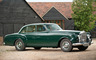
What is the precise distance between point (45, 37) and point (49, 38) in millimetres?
289

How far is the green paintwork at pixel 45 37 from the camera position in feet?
45.6

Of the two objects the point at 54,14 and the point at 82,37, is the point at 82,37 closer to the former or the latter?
the point at 82,37

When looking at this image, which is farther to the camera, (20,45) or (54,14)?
(54,14)

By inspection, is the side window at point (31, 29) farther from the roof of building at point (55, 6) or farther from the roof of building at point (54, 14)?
the roof of building at point (55, 6)

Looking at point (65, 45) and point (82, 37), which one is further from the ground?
point (82, 37)

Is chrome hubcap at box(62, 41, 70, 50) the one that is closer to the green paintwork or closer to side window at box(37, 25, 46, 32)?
the green paintwork

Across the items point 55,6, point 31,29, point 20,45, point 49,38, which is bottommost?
point 20,45

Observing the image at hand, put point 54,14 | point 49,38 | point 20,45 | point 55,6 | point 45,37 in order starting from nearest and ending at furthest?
point 49,38
point 45,37
point 20,45
point 54,14
point 55,6

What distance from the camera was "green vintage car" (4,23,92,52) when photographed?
1386 centimetres

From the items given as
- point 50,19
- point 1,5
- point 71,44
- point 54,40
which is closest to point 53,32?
point 54,40

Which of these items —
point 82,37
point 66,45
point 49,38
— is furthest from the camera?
point 49,38

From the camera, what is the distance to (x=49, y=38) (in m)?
14.6

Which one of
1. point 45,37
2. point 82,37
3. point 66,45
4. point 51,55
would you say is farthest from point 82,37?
point 51,55

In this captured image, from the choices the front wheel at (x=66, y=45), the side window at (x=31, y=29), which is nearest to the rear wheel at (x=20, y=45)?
the side window at (x=31, y=29)
